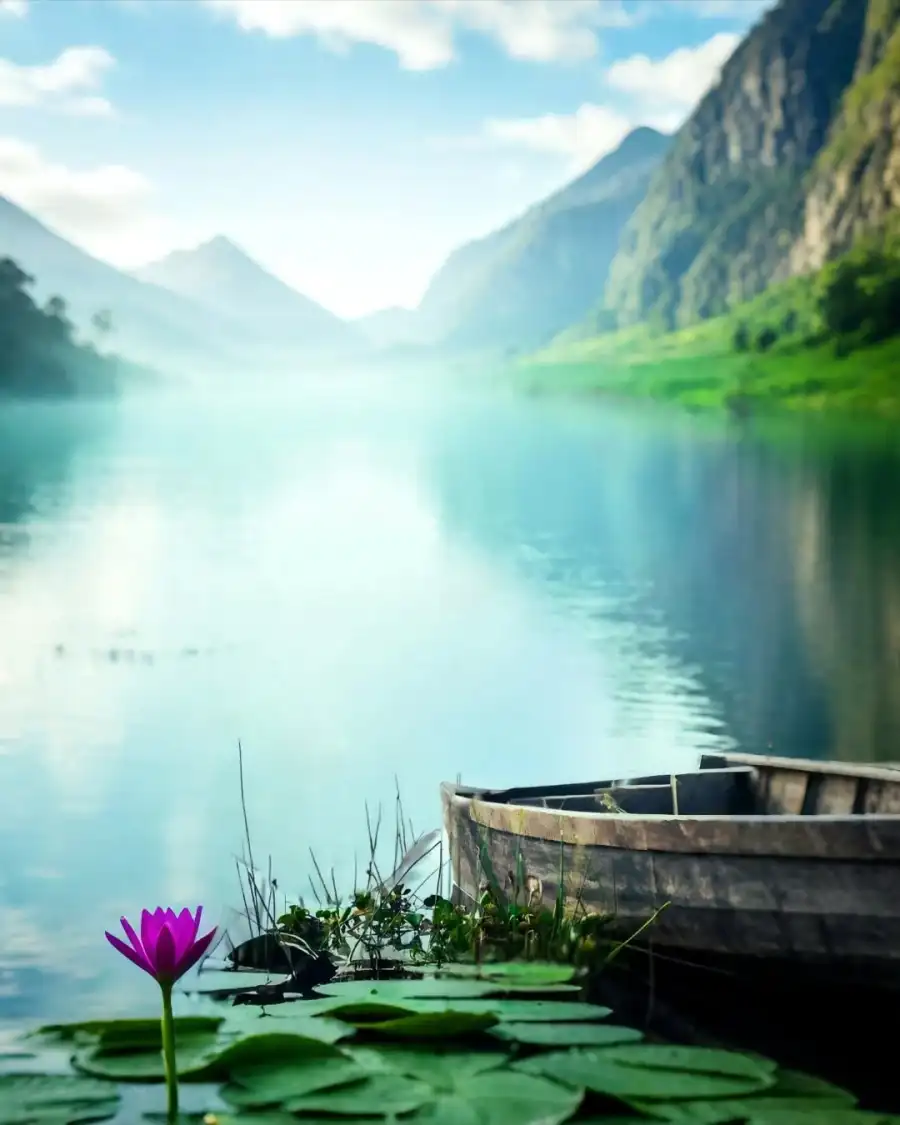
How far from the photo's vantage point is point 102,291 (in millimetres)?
187250

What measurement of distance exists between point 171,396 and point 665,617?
86761mm

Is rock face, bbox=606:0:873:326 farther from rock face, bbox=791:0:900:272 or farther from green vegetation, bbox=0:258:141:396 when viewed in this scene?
green vegetation, bbox=0:258:141:396

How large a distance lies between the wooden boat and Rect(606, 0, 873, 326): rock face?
80.9m

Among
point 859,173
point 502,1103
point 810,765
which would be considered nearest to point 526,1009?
point 502,1103

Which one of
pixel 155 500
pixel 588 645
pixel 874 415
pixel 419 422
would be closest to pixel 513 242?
pixel 419 422

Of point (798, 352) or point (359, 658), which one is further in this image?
point (798, 352)

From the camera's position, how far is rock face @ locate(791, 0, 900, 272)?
72000mm

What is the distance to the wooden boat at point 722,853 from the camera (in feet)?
12.5

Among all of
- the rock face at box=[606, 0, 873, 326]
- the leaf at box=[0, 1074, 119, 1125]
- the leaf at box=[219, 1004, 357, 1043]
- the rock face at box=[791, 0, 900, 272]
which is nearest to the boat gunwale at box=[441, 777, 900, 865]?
the leaf at box=[219, 1004, 357, 1043]

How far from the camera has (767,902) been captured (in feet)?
13.1

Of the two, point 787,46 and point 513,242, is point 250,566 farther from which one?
point 513,242

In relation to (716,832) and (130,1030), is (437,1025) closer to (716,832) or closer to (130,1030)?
(130,1030)

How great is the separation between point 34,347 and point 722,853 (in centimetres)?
5778

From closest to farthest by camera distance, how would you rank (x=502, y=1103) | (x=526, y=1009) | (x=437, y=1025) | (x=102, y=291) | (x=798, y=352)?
(x=502, y=1103) < (x=437, y=1025) < (x=526, y=1009) < (x=798, y=352) < (x=102, y=291)
